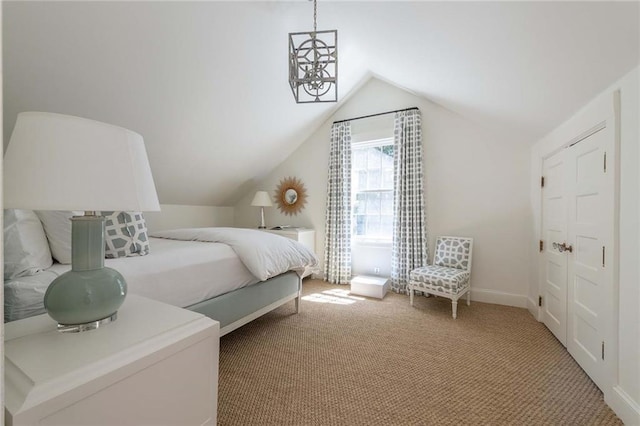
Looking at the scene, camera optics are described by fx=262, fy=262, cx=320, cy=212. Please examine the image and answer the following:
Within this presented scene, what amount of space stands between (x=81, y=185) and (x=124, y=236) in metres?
1.23

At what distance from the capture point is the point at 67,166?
68 centimetres

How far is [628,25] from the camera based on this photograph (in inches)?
48.9

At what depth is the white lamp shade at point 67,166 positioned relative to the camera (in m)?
0.64

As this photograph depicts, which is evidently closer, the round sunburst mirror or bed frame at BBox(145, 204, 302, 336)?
bed frame at BBox(145, 204, 302, 336)

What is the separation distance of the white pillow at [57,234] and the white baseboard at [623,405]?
3002mm

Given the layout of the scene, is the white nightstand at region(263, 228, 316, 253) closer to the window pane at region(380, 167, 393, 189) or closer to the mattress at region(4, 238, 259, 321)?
the window pane at region(380, 167, 393, 189)

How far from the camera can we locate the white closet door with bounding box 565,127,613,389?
5.12 feet

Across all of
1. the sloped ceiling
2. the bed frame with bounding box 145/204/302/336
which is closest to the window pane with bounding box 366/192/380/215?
the sloped ceiling

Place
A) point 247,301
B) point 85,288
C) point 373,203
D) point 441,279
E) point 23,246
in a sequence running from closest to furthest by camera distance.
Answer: point 85,288 → point 23,246 → point 247,301 → point 441,279 → point 373,203

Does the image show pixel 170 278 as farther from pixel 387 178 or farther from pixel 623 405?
pixel 387 178

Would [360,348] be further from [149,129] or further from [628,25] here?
[149,129]

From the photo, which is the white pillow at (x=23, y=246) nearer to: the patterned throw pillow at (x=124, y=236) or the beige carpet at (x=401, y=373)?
the patterned throw pillow at (x=124, y=236)

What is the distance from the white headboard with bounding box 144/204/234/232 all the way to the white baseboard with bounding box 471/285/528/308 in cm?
415

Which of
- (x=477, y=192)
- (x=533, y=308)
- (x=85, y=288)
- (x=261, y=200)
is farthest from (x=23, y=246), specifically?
(x=533, y=308)
